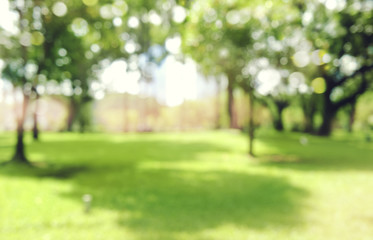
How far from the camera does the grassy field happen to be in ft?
27.8

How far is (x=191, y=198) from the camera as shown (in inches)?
477

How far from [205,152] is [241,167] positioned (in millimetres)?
7363

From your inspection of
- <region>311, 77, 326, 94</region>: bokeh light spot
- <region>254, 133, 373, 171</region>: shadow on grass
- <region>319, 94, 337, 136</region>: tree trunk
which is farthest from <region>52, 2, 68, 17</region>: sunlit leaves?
<region>319, 94, 337, 136</region>: tree trunk

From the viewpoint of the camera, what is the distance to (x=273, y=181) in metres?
14.9

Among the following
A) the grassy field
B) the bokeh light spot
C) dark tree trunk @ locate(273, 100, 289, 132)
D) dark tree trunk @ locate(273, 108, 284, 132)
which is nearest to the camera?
the bokeh light spot

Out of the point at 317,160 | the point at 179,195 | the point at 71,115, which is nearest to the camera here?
the point at 179,195

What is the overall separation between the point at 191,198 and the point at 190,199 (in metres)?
0.15

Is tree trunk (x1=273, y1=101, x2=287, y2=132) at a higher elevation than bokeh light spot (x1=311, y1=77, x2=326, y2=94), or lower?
lower

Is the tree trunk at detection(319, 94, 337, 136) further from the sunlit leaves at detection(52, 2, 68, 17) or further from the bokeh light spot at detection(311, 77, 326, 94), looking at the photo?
the bokeh light spot at detection(311, 77, 326, 94)

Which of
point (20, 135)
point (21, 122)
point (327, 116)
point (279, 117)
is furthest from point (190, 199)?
point (279, 117)

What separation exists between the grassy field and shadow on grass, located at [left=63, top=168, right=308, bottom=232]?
3 centimetres

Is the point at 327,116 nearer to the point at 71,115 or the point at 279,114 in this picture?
the point at 279,114

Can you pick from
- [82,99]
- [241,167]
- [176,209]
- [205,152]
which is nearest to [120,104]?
[82,99]

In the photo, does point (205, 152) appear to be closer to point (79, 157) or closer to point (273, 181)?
point (79, 157)
